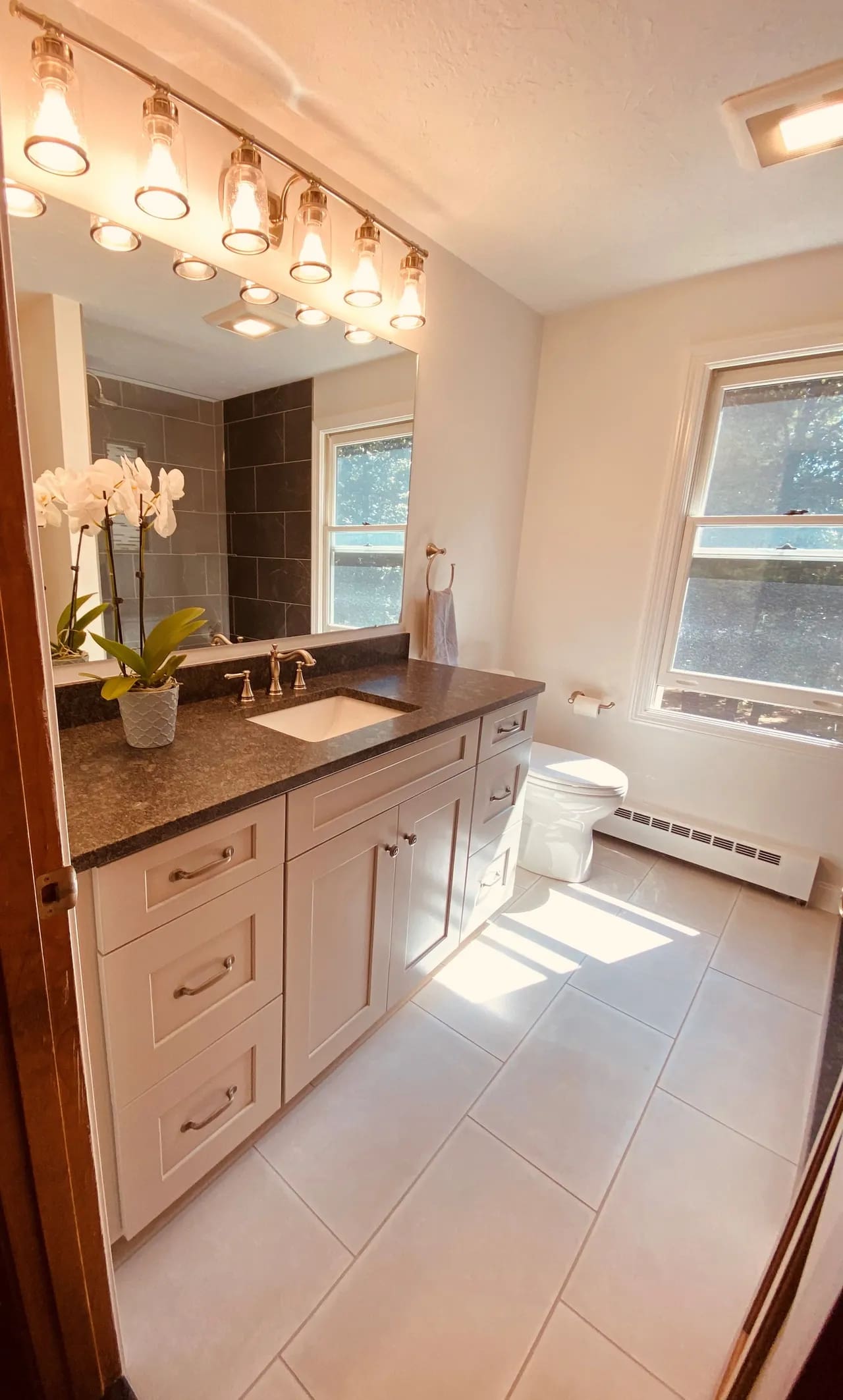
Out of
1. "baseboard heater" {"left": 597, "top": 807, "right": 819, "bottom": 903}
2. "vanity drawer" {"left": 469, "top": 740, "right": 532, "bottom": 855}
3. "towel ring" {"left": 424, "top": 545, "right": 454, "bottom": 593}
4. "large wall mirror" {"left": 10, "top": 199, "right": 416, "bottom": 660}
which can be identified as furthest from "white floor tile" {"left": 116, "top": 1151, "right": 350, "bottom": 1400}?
"baseboard heater" {"left": 597, "top": 807, "right": 819, "bottom": 903}

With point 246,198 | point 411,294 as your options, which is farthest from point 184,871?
point 411,294

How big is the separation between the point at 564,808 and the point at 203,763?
1.51 metres

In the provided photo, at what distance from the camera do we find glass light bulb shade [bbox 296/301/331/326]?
154 cm

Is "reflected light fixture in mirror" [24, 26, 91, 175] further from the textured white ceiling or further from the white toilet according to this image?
the white toilet

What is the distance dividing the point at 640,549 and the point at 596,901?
1.49 m

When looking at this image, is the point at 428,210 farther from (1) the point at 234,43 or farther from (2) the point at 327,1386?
(2) the point at 327,1386

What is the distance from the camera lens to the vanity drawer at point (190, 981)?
89 cm

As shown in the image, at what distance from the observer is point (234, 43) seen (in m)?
1.17

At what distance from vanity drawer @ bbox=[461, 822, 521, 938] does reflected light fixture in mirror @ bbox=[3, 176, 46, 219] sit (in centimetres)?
182

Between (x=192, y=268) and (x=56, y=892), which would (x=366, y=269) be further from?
(x=56, y=892)

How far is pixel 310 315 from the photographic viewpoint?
1.57m

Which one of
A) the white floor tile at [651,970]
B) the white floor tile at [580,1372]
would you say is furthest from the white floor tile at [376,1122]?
the white floor tile at [651,970]

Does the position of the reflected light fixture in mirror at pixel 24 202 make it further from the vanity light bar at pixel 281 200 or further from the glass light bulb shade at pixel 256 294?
the glass light bulb shade at pixel 256 294

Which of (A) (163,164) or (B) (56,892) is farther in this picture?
(A) (163,164)
